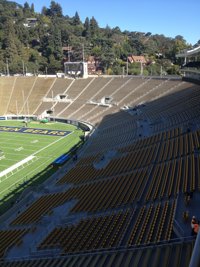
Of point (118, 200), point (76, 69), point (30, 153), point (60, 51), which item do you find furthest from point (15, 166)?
point (60, 51)

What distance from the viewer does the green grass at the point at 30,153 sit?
22.5 m

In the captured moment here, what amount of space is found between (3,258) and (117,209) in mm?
4728

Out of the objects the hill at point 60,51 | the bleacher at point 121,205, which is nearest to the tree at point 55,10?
the hill at point 60,51

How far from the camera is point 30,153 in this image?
30250mm

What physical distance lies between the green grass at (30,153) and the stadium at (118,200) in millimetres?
215

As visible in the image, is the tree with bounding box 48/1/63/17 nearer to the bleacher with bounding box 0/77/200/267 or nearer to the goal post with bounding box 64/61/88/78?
the goal post with bounding box 64/61/88/78

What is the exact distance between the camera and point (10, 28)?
85.2m

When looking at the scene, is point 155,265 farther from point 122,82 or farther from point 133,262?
point 122,82

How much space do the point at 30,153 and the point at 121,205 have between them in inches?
719

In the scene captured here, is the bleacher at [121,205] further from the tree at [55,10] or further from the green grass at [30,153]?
the tree at [55,10]

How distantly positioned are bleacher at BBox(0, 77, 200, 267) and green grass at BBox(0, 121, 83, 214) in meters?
2.52

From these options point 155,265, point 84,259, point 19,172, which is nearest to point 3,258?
point 84,259

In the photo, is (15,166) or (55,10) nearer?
(15,166)

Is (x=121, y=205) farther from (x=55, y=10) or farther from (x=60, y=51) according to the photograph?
(x=55, y=10)
